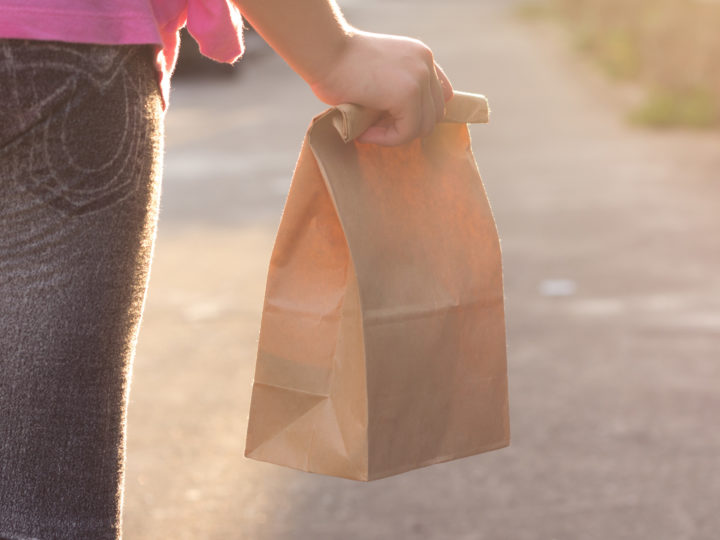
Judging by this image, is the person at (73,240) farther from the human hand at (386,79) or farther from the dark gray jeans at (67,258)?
the human hand at (386,79)

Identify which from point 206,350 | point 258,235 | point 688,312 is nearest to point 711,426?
point 688,312

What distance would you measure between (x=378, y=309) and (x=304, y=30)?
0.36 meters

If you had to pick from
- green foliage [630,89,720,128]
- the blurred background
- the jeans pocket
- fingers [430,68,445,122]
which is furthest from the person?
green foliage [630,89,720,128]

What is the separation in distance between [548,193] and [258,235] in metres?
2.03

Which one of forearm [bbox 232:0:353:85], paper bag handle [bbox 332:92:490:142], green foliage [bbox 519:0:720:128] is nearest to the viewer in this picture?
forearm [bbox 232:0:353:85]

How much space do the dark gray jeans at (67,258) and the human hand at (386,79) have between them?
237 mm

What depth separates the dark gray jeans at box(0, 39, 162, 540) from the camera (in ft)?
3.81

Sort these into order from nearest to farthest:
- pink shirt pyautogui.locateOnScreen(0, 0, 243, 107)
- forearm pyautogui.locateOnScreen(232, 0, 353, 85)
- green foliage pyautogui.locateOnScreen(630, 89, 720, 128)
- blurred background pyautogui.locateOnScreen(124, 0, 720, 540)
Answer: pink shirt pyautogui.locateOnScreen(0, 0, 243, 107)
forearm pyautogui.locateOnScreen(232, 0, 353, 85)
blurred background pyautogui.locateOnScreen(124, 0, 720, 540)
green foliage pyautogui.locateOnScreen(630, 89, 720, 128)

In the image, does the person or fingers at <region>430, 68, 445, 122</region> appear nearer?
the person

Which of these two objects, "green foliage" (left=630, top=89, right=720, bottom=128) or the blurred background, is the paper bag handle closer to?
the blurred background

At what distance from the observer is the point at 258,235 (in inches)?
255

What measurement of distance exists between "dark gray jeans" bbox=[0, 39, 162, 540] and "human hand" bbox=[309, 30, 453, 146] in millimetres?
237

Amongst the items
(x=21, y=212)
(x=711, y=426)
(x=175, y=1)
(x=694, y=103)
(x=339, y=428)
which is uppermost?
(x=175, y=1)

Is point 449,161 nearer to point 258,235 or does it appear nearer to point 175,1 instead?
point 175,1
